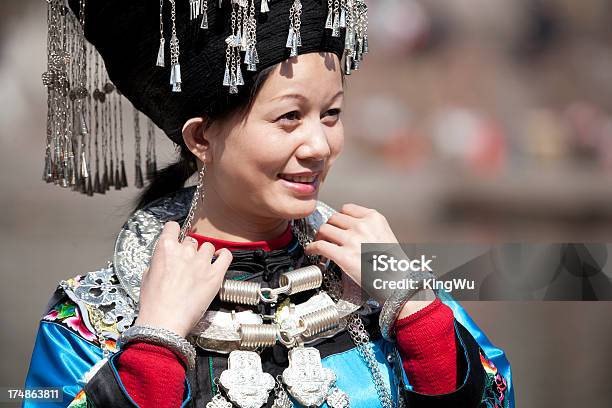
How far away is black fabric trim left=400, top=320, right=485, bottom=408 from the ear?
0.55 meters

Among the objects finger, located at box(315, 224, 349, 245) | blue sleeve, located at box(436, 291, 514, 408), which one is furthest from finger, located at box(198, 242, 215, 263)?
blue sleeve, located at box(436, 291, 514, 408)

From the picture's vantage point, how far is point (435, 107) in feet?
20.2

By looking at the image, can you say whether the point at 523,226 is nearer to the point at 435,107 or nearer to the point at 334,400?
A: the point at 435,107

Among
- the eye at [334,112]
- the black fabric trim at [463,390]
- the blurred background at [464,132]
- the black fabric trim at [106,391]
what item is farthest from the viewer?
the blurred background at [464,132]

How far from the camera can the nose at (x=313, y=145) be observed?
1536 millimetres

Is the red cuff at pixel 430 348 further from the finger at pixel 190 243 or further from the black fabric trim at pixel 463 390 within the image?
the finger at pixel 190 243

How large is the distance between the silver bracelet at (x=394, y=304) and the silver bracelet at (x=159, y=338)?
0.35 m

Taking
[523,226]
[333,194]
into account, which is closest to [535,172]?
[523,226]

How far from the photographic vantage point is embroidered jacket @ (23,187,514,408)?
1.52 m

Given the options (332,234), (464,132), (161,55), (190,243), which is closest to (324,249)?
(332,234)

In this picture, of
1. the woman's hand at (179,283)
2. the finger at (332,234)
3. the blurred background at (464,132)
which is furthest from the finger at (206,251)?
the blurred background at (464,132)

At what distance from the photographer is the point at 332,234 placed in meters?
1.62

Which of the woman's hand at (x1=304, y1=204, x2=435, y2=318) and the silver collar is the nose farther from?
the silver collar

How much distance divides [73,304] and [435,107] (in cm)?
483
